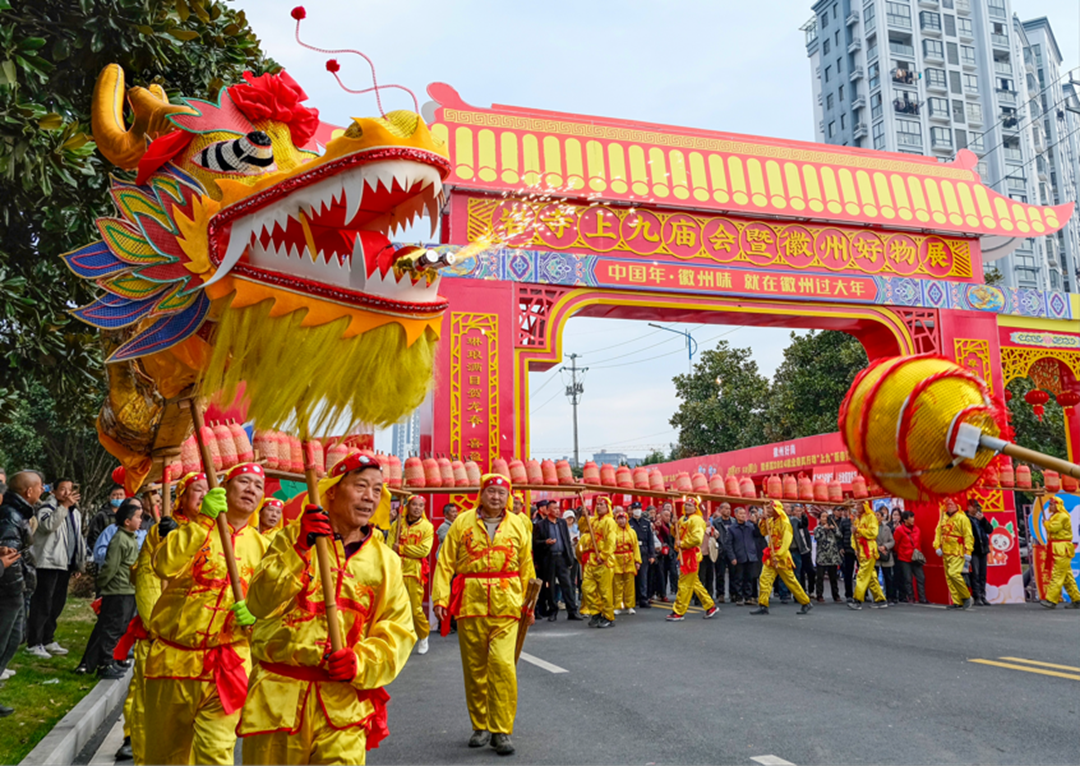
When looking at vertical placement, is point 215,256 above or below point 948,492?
above

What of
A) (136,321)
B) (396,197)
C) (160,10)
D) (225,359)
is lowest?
(225,359)

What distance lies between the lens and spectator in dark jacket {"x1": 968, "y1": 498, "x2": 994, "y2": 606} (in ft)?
45.8

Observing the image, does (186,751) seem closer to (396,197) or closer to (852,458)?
(396,197)

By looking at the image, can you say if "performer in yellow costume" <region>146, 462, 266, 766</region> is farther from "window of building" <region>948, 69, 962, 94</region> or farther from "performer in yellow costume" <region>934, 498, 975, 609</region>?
"window of building" <region>948, 69, 962, 94</region>

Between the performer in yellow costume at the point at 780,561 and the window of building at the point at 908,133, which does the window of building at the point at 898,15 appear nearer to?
the window of building at the point at 908,133

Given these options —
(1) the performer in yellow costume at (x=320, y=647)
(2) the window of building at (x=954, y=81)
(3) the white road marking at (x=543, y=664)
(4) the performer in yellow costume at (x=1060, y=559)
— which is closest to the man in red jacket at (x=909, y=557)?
(4) the performer in yellow costume at (x=1060, y=559)

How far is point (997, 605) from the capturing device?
553 inches

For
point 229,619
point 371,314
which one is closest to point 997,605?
point 229,619

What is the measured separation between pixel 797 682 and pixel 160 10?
6781 millimetres

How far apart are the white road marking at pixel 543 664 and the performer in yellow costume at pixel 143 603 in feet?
13.4

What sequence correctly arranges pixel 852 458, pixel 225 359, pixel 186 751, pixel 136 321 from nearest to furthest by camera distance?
pixel 852 458
pixel 225 359
pixel 136 321
pixel 186 751

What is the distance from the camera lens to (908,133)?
51.8 metres

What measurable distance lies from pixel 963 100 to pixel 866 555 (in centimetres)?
4948

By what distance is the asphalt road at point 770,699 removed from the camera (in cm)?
509
